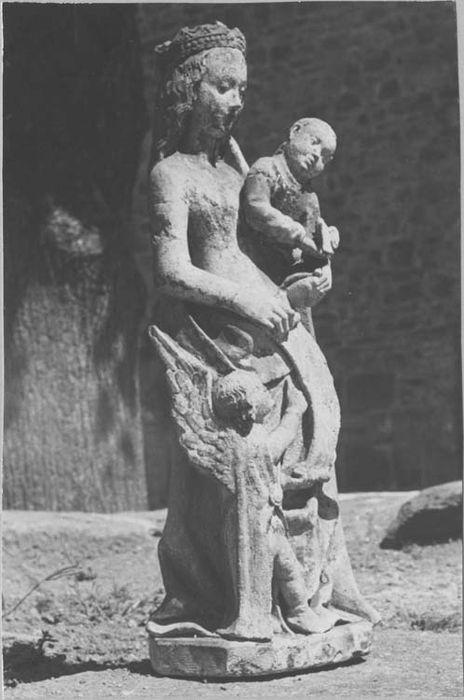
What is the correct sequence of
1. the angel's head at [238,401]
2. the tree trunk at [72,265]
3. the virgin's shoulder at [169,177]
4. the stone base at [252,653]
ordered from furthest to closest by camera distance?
the tree trunk at [72,265] → the virgin's shoulder at [169,177] → the angel's head at [238,401] → the stone base at [252,653]

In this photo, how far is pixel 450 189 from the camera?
13125 millimetres

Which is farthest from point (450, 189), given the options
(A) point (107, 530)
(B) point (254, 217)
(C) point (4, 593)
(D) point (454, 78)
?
(B) point (254, 217)

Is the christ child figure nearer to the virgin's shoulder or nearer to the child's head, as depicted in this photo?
the child's head

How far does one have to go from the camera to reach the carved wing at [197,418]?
17.0 feet

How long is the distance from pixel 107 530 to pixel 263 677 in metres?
3.86

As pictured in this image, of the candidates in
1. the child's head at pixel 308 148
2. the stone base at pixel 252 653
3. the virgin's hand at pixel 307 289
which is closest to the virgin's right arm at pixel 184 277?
the virgin's hand at pixel 307 289

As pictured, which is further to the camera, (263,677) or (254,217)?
(254,217)

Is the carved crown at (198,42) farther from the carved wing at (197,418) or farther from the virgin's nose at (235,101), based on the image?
the carved wing at (197,418)

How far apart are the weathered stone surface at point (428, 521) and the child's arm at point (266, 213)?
3.70 metres

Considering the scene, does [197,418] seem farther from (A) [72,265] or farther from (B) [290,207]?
(A) [72,265]

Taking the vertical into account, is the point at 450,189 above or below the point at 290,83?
below

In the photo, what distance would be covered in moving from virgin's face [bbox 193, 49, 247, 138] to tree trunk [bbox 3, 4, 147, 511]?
374 centimetres

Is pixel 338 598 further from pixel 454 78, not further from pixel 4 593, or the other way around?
pixel 454 78

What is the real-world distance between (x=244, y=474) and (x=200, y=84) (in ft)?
4.99
